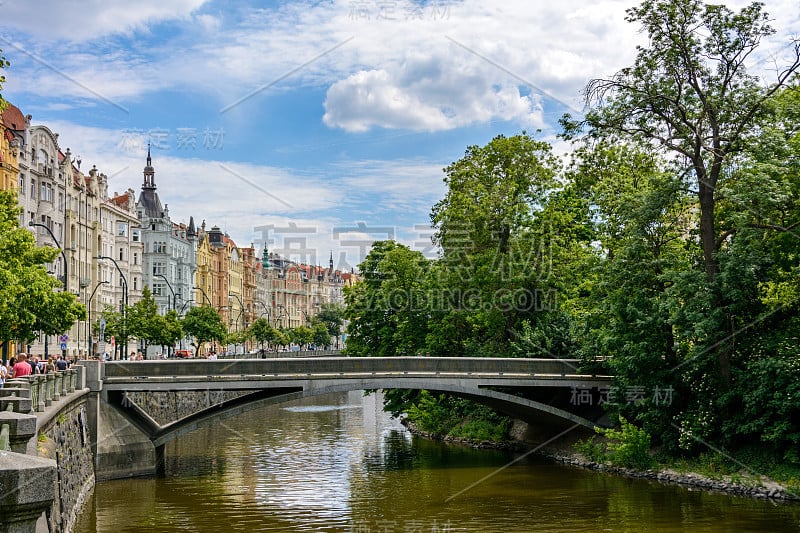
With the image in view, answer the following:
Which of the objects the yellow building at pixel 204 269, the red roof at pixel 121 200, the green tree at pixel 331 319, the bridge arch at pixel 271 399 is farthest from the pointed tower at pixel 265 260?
the bridge arch at pixel 271 399

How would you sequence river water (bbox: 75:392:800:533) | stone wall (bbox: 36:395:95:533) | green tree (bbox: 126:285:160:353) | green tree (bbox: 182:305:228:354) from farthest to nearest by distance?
green tree (bbox: 182:305:228:354) → green tree (bbox: 126:285:160:353) → river water (bbox: 75:392:800:533) → stone wall (bbox: 36:395:95:533)

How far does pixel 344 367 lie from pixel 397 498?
22.1 feet

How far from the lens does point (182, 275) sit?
116 meters

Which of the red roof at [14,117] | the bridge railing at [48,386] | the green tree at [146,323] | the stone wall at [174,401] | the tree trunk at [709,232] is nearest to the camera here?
the bridge railing at [48,386]

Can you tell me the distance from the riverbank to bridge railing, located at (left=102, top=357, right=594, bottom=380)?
Result: 12.3ft

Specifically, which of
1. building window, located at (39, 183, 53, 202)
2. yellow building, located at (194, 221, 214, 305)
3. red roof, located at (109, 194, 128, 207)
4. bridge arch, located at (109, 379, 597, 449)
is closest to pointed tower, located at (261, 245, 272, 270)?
yellow building, located at (194, 221, 214, 305)

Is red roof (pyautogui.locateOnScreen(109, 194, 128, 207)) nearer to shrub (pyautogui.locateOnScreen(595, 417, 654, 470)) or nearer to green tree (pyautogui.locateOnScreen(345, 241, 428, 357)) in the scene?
green tree (pyautogui.locateOnScreen(345, 241, 428, 357))

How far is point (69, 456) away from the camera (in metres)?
26.7

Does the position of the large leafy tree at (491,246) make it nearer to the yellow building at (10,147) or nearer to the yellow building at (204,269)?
the yellow building at (10,147)

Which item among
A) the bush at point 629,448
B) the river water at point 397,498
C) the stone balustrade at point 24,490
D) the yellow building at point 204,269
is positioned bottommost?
the river water at point 397,498

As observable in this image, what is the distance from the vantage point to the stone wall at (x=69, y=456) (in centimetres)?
2136

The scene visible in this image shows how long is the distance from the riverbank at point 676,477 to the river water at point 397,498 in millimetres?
711

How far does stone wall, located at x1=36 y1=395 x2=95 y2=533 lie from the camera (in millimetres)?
21361

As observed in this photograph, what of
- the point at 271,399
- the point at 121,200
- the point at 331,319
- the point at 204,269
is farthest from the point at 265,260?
the point at 271,399
